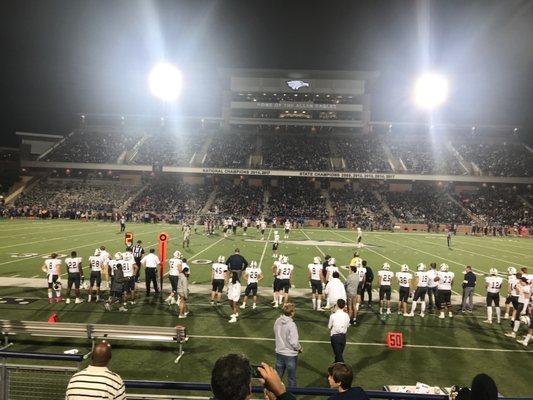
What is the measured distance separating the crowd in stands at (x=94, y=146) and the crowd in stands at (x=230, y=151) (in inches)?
576

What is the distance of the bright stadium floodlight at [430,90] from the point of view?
5778 cm

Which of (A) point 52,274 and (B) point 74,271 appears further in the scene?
(B) point 74,271

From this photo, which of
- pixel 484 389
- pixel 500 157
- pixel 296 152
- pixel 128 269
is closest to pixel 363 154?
pixel 296 152

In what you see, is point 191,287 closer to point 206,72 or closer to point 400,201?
point 400,201

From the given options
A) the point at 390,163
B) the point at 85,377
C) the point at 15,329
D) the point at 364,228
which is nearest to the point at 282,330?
the point at 85,377

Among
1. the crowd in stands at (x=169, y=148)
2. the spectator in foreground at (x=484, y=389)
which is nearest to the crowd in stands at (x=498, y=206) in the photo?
the crowd in stands at (x=169, y=148)

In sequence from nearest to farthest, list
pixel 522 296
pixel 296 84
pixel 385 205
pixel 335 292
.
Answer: pixel 335 292 < pixel 522 296 < pixel 385 205 < pixel 296 84

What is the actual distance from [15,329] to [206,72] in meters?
61.2

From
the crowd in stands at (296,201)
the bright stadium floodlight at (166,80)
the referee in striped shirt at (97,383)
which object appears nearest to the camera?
the referee in striped shirt at (97,383)

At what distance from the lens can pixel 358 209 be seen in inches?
2040

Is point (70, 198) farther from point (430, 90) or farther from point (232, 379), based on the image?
point (232, 379)

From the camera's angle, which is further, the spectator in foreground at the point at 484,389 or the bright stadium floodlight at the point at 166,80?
the bright stadium floodlight at the point at 166,80

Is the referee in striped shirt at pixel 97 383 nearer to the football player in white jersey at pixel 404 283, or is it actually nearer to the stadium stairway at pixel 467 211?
the football player in white jersey at pixel 404 283

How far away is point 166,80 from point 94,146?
1701 cm
